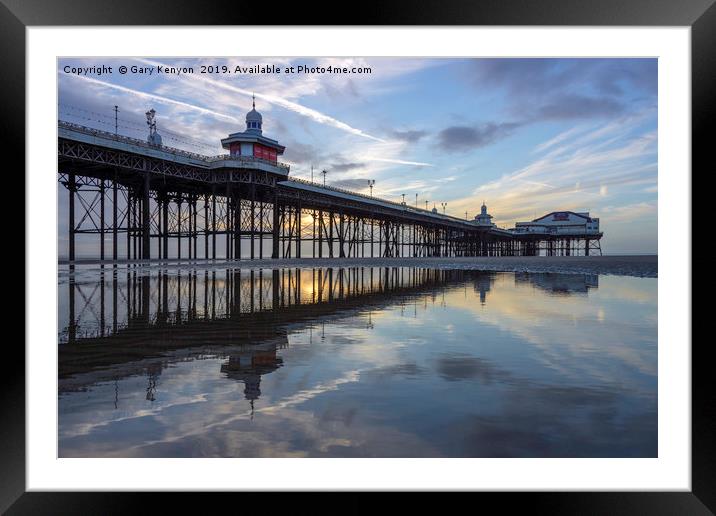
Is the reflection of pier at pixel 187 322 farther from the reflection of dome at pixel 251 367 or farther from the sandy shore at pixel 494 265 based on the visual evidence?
the sandy shore at pixel 494 265

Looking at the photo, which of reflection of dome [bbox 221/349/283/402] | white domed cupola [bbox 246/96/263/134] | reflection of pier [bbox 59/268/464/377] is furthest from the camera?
white domed cupola [bbox 246/96/263/134]

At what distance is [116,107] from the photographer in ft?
138

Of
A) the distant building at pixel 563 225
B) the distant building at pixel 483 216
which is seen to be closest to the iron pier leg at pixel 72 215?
the distant building at pixel 483 216

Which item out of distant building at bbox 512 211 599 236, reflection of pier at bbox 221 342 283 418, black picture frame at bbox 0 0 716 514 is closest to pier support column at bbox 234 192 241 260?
reflection of pier at bbox 221 342 283 418

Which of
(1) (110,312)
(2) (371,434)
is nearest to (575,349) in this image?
(2) (371,434)

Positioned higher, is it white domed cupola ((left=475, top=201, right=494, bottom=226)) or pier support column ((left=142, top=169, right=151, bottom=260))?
white domed cupola ((left=475, top=201, right=494, bottom=226))

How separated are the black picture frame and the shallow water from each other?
0.57 m

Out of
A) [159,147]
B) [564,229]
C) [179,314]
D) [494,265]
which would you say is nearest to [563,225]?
[564,229]

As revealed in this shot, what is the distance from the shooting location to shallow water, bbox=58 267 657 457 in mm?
4152

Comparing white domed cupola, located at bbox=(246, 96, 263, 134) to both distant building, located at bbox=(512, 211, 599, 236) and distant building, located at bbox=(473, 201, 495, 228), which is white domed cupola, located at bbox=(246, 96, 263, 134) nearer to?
distant building, located at bbox=(473, 201, 495, 228)

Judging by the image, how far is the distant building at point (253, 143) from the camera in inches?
2146
